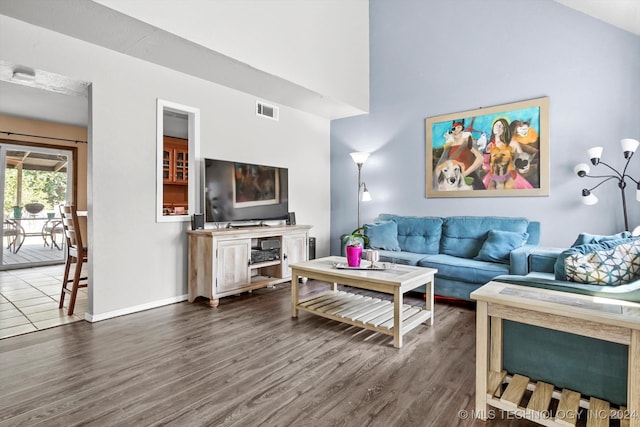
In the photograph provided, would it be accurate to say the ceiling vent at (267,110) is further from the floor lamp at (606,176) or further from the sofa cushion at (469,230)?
the floor lamp at (606,176)

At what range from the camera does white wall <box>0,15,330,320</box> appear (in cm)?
279

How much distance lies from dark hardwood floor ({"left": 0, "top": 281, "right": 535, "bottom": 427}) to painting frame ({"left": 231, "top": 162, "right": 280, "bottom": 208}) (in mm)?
1538

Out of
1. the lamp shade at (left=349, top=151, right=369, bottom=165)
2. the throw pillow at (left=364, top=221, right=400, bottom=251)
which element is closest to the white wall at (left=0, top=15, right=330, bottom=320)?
the lamp shade at (left=349, top=151, right=369, bottom=165)

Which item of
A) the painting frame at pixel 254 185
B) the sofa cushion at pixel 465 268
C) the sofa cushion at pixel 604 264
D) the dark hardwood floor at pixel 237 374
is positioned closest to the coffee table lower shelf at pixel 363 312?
the dark hardwood floor at pixel 237 374

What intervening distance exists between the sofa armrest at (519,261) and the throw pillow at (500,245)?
210 mm

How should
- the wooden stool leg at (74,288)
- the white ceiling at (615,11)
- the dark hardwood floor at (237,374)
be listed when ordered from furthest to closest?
1. the wooden stool leg at (74,288)
2. the white ceiling at (615,11)
3. the dark hardwood floor at (237,374)

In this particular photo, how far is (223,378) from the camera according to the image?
6.56 feet

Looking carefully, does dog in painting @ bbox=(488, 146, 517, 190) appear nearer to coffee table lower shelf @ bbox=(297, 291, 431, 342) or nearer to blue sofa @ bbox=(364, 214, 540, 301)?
blue sofa @ bbox=(364, 214, 540, 301)

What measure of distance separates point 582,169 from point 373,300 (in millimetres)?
2490

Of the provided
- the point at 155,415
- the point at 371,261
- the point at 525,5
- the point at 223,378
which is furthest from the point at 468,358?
the point at 525,5

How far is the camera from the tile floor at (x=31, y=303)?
288 cm

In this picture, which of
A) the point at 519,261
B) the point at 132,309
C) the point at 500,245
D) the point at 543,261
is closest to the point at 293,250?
the point at 132,309

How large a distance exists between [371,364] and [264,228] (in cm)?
214

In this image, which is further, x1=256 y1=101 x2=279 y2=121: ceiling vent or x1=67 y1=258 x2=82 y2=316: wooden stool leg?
x1=256 y1=101 x2=279 y2=121: ceiling vent
